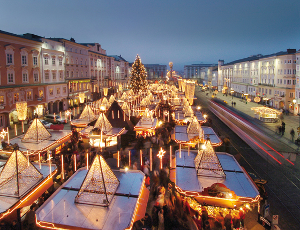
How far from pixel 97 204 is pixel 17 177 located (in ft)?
11.2

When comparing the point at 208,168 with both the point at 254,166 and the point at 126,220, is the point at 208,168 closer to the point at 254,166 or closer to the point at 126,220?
the point at 126,220

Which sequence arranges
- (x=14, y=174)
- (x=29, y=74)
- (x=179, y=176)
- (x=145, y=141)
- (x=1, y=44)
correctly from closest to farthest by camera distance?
1. (x=14, y=174)
2. (x=179, y=176)
3. (x=145, y=141)
4. (x=1, y=44)
5. (x=29, y=74)

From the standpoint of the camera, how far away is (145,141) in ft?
66.6

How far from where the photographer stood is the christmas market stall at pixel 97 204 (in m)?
6.88

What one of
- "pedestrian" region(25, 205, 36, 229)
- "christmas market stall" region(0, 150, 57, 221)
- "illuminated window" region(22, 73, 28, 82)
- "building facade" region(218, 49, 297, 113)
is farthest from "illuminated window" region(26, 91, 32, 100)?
"building facade" region(218, 49, 297, 113)

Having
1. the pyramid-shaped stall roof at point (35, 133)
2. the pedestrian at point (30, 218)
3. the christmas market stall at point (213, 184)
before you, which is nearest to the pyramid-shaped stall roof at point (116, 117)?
the pyramid-shaped stall roof at point (35, 133)

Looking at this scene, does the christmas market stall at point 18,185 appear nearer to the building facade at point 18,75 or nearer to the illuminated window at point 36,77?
the building facade at point 18,75

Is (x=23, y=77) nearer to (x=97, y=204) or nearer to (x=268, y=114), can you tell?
(x=97, y=204)

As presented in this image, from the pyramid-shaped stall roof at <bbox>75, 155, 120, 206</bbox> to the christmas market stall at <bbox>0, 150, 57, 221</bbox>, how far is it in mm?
2201

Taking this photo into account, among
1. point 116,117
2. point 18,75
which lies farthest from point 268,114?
point 18,75

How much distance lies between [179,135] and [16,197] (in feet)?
39.3

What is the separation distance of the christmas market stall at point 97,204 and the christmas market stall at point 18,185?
117cm

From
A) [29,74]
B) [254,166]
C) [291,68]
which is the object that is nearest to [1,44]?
[29,74]

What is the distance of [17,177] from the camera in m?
8.48
